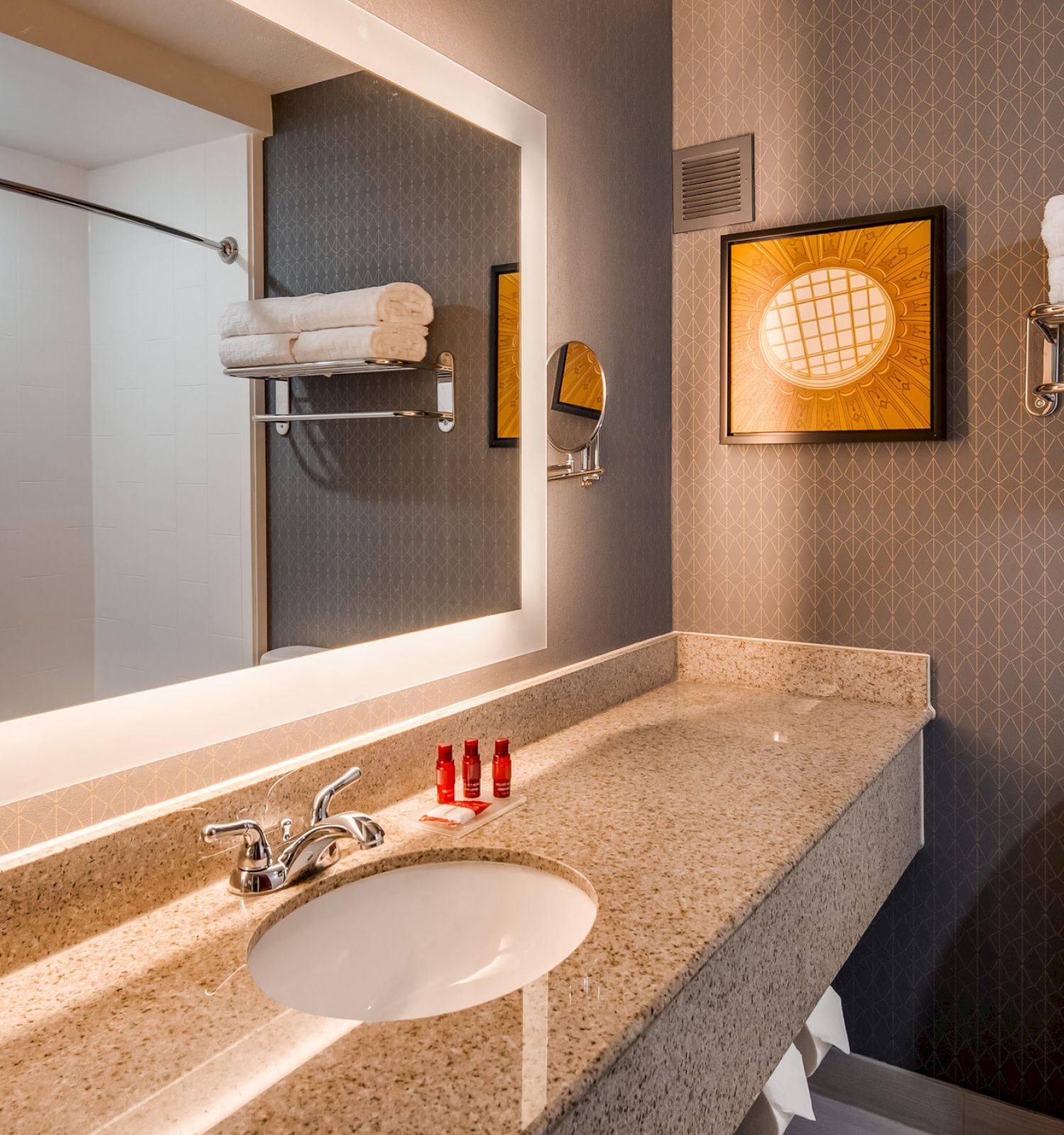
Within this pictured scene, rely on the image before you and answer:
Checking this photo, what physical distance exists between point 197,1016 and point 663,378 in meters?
Result: 1.70

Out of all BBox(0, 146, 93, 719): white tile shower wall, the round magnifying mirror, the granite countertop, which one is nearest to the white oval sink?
the granite countertop

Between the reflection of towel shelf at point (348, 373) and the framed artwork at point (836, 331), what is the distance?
85 cm

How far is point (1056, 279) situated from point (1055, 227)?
3.3 inches

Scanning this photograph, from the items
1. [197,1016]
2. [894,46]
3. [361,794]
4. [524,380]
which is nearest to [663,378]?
[524,380]

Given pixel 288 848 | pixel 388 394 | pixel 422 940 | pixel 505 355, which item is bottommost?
pixel 422 940

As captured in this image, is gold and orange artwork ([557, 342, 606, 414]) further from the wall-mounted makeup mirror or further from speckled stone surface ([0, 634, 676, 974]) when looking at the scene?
speckled stone surface ([0, 634, 676, 974])

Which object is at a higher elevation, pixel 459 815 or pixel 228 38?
pixel 228 38

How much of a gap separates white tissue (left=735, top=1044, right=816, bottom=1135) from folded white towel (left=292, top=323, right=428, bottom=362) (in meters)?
1.26

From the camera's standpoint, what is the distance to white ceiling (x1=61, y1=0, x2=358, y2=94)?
0.98 m

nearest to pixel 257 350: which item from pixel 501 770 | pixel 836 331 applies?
pixel 501 770

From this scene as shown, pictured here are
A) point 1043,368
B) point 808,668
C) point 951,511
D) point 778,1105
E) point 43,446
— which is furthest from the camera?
point 808,668

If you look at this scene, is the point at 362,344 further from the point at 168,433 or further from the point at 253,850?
the point at 253,850

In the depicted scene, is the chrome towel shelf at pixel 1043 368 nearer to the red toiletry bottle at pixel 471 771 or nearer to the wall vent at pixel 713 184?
the wall vent at pixel 713 184

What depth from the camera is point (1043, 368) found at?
1731 millimetres
